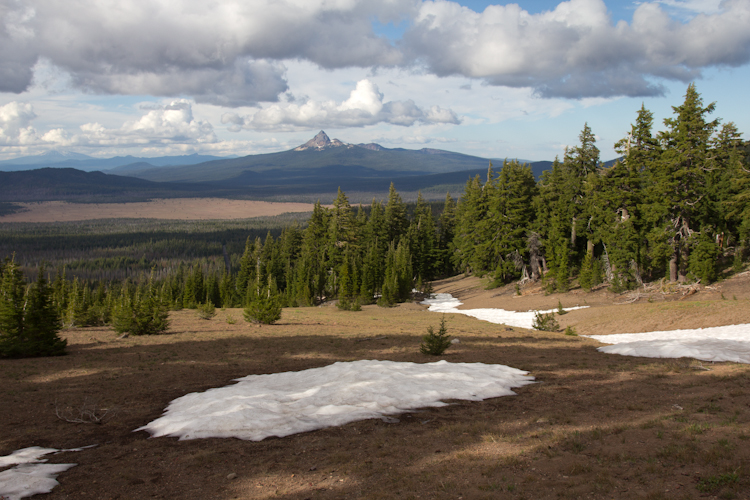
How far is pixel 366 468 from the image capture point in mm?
7582

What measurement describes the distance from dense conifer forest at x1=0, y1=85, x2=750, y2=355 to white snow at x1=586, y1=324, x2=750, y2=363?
1492cm

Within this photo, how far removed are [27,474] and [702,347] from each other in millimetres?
21387

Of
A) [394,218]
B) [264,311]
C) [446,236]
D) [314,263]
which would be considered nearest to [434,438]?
[264,311]

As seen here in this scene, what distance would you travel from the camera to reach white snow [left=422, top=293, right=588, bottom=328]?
3525 centimetres

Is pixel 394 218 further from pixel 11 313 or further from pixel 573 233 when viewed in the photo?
pixel 11 313

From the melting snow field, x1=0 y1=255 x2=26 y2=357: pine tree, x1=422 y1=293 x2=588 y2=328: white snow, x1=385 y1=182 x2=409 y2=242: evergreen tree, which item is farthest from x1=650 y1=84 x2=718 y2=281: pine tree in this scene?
x1=0 y1=255 x2=26 y2=357: pine tree

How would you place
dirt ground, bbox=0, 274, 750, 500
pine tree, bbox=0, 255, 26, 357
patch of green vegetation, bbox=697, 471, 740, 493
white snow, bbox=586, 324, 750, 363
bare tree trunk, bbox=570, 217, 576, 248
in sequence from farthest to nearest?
bare tree trunk, bbox=570, 217, 576, 248 < pine tree, bbox=0, 255, 26, 357 < white snow, bbox=586, 324, 750, 363 < dirt ground, bbox=0, 274, 750, 500 < patch of green vegetation, bbox=697, 471, 740, 493

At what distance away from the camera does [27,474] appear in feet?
24.5

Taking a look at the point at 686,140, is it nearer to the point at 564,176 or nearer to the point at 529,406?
the point at 564,176

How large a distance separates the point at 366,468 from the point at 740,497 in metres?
5.36

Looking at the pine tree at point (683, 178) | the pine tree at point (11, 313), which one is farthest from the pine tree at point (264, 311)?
the pine tree at point (683, 178)

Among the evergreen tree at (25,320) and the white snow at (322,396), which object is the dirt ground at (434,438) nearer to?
the white snow at (322,396)

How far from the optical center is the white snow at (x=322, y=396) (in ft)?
32.5

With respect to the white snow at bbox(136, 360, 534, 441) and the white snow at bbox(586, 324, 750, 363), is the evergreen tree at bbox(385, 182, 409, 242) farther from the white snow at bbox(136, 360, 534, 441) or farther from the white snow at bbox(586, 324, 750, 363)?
the white snow at bbox(136, 360, 534, 441)
